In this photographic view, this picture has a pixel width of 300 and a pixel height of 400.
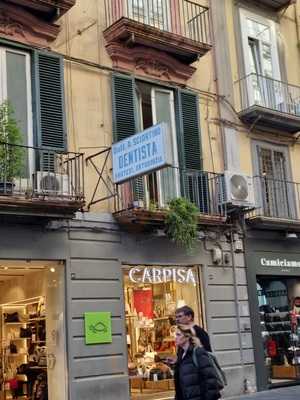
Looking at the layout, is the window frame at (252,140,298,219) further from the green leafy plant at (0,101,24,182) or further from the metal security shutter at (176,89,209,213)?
the green leafy plant at (0,101,24,182)

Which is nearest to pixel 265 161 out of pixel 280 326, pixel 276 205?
pixel 276 205

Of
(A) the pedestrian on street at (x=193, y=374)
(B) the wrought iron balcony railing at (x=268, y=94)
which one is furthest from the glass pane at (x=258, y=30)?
(A) the pedestrian on street at (x=193, y=374)

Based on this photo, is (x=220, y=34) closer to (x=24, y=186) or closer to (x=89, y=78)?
(x=89, y=78)

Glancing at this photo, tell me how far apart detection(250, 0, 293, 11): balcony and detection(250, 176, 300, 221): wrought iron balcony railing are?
16.3 ft

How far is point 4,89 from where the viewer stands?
1179 centimetres

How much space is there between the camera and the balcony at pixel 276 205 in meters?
15.1

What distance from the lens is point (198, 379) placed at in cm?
571

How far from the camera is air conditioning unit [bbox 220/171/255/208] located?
14172mm

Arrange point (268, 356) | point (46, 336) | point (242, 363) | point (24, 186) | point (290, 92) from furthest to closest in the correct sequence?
point (290, 92) → point (268, 356) → point (242, 363) → point (46, 336) → point (24, 186)

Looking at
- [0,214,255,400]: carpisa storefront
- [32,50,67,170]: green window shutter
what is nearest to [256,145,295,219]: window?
[0,214,255,400]: carpisa storefront

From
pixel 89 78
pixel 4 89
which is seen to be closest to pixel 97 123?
pixel 89 78

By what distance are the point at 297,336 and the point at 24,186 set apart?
8365 mm

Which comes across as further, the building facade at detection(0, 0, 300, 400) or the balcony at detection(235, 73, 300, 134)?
the balcony at detection(235, 73, 300, 134)

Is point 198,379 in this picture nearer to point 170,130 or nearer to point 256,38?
point 170,130
